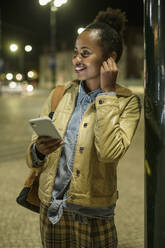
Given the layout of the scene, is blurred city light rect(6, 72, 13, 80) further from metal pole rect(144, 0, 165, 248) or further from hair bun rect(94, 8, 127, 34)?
metal pole rect(144, 0, 165, 248)

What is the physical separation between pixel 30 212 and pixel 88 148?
2.94 m

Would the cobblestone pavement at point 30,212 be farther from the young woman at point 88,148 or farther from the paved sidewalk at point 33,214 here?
the young woman at point 88,148

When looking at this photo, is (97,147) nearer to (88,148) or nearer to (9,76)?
(88,148)

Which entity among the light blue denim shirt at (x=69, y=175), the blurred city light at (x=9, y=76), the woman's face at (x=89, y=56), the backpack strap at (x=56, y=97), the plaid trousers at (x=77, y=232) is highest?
the woman's face at (x=89, y=56)

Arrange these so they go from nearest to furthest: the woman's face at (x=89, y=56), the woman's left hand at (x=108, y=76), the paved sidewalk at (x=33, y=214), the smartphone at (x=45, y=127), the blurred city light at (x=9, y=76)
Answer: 1. the smartphone at (x=45, y=127)
2. the woman's left hand at (x=108, y=76)
3. the woman's face at (x=89, y=56)
4. the paved sidewalk at (x=33, y=214)
5. the blurred city light at (x=9, y=76)

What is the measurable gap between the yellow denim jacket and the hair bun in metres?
0.41

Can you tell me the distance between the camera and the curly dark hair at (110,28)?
196 centimetres

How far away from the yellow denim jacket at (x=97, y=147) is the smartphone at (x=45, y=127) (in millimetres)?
192

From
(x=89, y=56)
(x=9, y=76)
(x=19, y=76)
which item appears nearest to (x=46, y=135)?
(x=89, y=56)

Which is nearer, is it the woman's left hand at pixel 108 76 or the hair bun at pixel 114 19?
the woman's left hand at pixel 108 76

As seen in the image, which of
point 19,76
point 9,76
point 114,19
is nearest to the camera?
point 114,19

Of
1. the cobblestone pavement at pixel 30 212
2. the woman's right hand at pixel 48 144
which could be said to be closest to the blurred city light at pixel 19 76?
the cobblestone pavement at pixel 30 212

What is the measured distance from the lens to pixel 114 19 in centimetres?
213

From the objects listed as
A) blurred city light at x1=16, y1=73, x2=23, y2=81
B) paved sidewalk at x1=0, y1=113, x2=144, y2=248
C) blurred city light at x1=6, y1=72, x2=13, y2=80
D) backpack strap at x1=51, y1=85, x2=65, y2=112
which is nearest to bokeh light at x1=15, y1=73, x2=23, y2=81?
blurred city light at x1=16, y1=73, x2=23, y2=81
